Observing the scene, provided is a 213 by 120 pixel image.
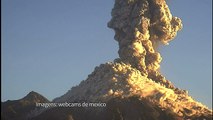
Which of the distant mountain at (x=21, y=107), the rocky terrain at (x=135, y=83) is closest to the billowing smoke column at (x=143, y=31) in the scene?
the rocky terrain at (x=135, y=83)

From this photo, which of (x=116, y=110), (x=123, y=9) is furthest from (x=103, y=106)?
(x=123, y=9)

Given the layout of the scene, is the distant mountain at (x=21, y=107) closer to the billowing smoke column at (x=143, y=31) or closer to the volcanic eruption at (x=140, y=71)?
the volcanic eruption at (x=140, y=71)

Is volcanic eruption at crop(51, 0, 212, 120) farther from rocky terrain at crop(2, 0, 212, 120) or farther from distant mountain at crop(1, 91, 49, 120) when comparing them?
distant mountain at crop(1, 91, 49, 120)

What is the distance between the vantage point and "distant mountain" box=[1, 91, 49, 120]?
12344 cm

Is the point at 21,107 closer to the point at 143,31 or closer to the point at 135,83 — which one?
the point at 135,83

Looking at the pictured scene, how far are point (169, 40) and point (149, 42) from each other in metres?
6.48

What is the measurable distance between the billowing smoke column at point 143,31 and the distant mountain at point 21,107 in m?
26.5

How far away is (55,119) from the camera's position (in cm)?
10488

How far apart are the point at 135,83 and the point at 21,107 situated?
33.8 metres

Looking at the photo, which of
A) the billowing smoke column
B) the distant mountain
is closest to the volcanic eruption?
the billowing smoke column

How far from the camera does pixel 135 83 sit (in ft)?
368

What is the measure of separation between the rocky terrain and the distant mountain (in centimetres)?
301

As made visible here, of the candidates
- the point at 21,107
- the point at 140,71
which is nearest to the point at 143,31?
the point at 140,71

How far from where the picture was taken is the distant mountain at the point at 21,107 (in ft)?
405
